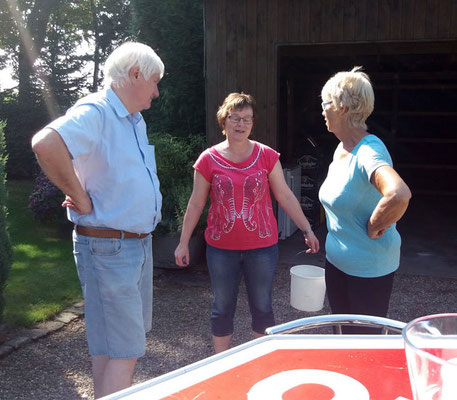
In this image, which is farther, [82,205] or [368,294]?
[368,294]

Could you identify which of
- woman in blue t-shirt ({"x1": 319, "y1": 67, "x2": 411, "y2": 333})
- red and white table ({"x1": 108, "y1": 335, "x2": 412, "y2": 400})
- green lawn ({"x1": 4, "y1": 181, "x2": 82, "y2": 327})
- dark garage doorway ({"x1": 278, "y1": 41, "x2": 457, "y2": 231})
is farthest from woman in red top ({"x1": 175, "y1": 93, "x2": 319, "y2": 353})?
dark garage doorway ({"x1": 278, "y1": 41, "x2": 457, "y2": 231})

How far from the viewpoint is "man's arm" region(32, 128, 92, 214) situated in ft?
6.48

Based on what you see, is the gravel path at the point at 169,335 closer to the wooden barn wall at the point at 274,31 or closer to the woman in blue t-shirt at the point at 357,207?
the woman in blue t-shirt at the point at 357,207

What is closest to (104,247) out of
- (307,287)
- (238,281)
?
(238,281)

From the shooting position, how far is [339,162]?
244 centimetres

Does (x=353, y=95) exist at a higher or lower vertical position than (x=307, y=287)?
higher

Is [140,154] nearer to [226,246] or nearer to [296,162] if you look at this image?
[226,246]

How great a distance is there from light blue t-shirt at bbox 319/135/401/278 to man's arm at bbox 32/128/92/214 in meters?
1.10

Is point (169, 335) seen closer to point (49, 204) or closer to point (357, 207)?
point (357, 207)

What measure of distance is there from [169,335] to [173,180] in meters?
2.24

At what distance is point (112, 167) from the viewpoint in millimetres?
2170

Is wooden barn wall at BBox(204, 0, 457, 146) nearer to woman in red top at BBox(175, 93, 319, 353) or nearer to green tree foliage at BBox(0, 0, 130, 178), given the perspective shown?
woman in red top at BBox(175, 93, 319, 353)

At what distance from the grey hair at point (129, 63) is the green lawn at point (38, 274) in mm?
2657

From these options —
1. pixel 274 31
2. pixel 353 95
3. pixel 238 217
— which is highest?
pixel 274 31
